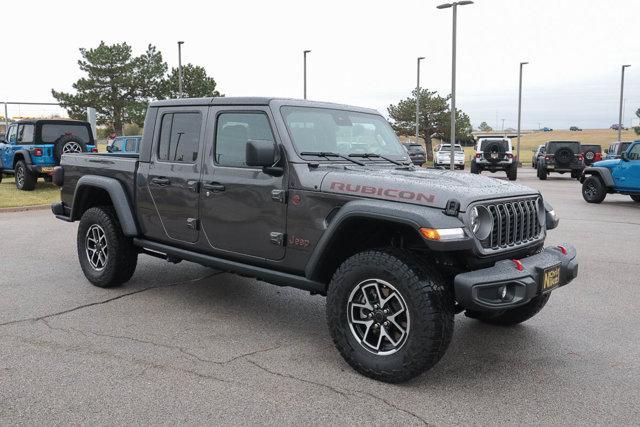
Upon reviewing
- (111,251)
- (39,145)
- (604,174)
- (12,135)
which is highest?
(12,135)

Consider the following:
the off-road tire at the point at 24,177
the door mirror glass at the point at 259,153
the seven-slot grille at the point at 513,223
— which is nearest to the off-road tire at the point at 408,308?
the seven-slot grille at the point at 513,223

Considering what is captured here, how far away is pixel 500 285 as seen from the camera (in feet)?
11.4

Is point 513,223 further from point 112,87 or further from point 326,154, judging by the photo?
point 112,87

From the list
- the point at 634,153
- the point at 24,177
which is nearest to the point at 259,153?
the point at 634,153

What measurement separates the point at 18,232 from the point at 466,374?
8363mm

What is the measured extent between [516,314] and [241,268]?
7.43 feet

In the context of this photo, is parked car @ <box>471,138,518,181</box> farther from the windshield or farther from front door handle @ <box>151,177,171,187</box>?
front door handle @ <box>151,177,171,187</box>

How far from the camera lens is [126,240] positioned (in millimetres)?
5793

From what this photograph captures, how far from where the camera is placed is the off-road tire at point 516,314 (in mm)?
4488

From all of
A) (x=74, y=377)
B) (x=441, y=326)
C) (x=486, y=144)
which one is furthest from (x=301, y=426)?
(x=486, y=144)

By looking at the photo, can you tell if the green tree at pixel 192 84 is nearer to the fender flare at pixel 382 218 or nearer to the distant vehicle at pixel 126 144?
the distant vehicle at pixel 126 144

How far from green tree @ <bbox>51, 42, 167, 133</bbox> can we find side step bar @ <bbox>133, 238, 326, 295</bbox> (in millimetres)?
41293

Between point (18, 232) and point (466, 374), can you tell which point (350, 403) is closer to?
point (466, 374)

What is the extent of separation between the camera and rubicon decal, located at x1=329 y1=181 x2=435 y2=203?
3.61 m
